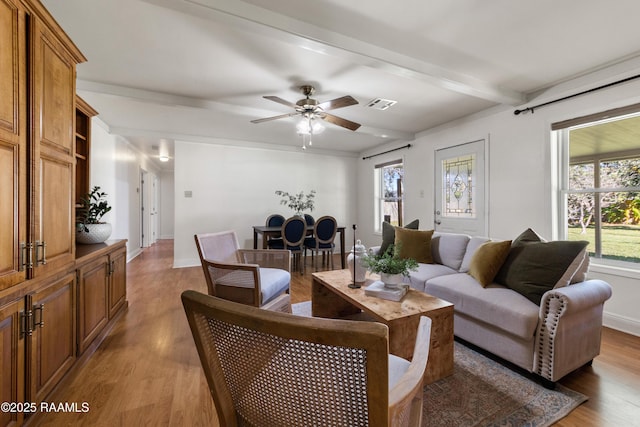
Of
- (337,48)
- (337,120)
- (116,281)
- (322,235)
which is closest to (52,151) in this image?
(116,281)

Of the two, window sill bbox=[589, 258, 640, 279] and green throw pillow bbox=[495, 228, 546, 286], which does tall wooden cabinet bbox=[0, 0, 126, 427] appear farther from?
window sill bbox=[589, 258, 640, 279]

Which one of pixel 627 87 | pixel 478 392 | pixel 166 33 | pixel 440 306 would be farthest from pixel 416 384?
pixel 627 87

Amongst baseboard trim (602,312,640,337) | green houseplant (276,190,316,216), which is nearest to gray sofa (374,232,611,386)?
baseboard trim (602,312,640,337)

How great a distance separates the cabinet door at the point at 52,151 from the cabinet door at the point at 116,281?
30.5 inches

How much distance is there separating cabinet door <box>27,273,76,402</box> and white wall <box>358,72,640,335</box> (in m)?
4.20

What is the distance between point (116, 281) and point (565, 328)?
135 inches

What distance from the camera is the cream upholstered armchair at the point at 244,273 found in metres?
2.08

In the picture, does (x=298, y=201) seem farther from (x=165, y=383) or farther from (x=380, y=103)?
(x=165, y=383)

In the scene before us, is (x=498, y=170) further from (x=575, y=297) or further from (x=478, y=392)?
(x=478, y=392)

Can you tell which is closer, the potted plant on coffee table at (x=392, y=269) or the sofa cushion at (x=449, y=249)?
the potted plant on coffee table at (x=392, y=269)

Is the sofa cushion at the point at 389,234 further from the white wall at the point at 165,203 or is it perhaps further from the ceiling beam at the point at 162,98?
Answer: the white wall at the point at 165,203

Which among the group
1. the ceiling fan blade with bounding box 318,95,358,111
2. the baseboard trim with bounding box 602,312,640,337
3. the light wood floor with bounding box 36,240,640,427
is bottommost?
the light wood floor with bounding box 36,240,640,427

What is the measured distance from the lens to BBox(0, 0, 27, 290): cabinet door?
3.76 ft

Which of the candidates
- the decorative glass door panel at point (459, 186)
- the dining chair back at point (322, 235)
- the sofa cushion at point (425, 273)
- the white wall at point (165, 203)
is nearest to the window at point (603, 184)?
the decorative glass door panel at point (459, 186)
